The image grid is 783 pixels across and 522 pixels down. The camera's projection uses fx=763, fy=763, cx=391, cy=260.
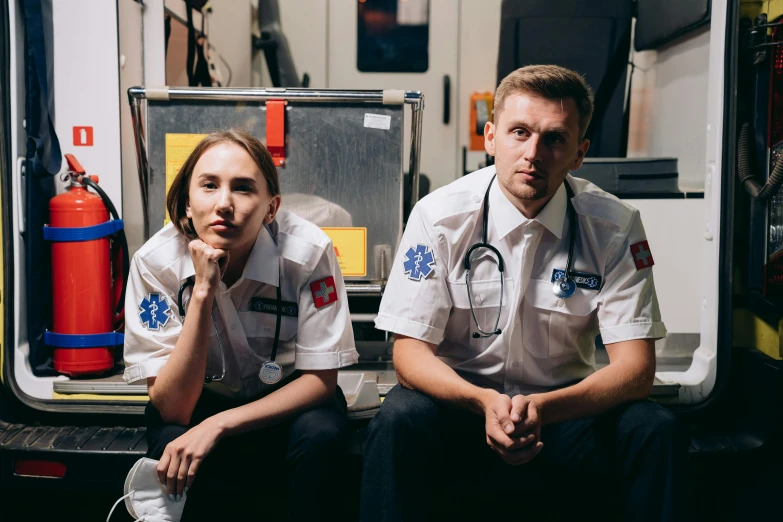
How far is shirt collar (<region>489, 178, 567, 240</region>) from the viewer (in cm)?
206

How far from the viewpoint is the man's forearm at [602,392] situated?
1.87 meters

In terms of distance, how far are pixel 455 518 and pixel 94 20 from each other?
201 centimetres

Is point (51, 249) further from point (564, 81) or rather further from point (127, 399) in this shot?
point (564, 81)

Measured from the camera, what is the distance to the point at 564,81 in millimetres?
1973

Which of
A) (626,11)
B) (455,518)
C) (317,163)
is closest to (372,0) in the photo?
(626,11)

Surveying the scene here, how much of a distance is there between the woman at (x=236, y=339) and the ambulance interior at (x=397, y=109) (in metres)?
0.40

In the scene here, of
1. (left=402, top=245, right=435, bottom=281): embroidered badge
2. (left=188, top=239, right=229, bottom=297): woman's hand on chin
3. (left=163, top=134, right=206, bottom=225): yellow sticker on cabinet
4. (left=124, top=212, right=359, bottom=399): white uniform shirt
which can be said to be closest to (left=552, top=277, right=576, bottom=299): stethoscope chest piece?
(left=402, top=245, right=435, bottom=281): embroidered badge

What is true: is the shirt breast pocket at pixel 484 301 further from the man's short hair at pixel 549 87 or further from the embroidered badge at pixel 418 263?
the man's short hair at pixel 549 87

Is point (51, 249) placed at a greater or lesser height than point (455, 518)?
greater

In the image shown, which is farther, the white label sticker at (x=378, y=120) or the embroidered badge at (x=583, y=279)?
the white label sticker at (x=378, y=120)

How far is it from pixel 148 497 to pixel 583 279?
4.13 feet

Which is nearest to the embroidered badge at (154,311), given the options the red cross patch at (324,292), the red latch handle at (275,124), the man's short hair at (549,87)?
the red cross patch at (324,292)

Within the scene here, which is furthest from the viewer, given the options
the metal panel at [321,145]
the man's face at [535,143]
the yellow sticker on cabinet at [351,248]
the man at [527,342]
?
the yellow sticker on cabinet at [351,248]

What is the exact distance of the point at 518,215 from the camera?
2068 mm
